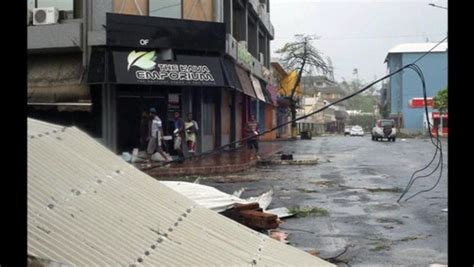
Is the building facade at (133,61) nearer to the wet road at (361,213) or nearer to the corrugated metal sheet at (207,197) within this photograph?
the wet road at (361,213)

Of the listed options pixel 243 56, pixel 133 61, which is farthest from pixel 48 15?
pixel 243 56

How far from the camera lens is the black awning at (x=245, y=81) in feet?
71.6

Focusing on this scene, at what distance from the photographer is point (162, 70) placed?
53.4 feet

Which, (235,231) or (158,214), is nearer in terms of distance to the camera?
(158,214)

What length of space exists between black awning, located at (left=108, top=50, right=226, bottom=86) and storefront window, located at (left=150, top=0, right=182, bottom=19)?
1310 millimetres

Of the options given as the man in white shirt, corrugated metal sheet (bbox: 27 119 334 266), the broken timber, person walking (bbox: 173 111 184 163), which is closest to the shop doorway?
the man in white shirt

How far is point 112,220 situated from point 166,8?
1491 centimetres

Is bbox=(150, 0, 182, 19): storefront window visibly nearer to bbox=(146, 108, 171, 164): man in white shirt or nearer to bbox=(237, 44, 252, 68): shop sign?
bbox=(146, 108, 171, 164): man in white shirt

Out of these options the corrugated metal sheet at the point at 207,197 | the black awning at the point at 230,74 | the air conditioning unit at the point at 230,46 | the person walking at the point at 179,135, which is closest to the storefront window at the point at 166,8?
the air conditioning unit at the point at 230,46

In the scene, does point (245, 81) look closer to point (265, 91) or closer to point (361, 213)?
point (265, 91)
